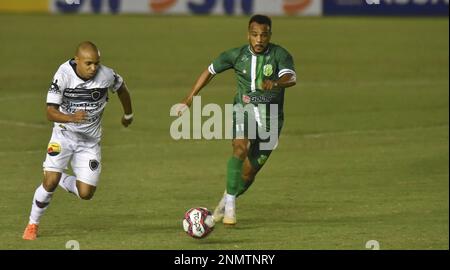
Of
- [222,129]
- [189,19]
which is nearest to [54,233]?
[222,129]

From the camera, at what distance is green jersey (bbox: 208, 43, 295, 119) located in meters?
14.7

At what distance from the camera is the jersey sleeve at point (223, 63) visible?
14.8 metres

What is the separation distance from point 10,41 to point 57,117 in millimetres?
33068

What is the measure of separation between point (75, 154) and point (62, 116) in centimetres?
87

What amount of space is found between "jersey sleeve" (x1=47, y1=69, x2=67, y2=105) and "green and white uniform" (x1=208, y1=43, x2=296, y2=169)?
2063 millimetres

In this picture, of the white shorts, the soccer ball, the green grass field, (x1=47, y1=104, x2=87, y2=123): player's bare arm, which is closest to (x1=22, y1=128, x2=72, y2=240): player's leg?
the white shorts

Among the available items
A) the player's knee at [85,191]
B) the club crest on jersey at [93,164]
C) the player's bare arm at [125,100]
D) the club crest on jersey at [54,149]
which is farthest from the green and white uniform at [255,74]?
the club crest on jersey at [54,149]

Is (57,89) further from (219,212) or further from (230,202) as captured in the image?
(219,212)

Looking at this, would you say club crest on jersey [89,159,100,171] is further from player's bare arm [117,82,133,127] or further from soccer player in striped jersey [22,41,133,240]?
player's bare arm [117,82,133,127]

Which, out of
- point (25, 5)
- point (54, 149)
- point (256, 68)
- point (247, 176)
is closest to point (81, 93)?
point (54, 149)

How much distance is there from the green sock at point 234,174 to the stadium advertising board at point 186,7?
4261 cm

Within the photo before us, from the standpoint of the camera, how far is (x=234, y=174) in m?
14.7

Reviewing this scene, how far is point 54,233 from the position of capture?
46.2 feet

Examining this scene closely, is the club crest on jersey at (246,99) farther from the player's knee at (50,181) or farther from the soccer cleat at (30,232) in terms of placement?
the soccer cleat at (30,232)
